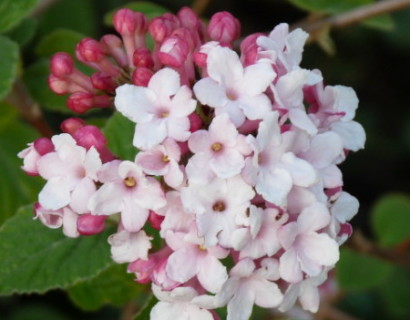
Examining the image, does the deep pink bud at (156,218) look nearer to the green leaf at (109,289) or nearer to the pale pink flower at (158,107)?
the pale pink flower at (158,107)

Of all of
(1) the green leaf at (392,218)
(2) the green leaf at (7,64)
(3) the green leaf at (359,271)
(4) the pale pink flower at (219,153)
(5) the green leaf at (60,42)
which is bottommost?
(3) the green leaf at (359,271)

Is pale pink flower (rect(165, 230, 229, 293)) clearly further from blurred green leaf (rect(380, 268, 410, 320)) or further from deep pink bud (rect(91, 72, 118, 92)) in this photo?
→ blurred green leaf (rect(380, 268, 410, 320))

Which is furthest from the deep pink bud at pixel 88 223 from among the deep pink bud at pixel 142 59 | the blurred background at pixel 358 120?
the blurred background at pixel 358 120

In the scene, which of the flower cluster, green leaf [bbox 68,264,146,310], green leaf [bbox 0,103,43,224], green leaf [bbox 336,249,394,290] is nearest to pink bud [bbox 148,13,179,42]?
the flower cluster

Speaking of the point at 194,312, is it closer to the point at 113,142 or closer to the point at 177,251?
the point at 177,251

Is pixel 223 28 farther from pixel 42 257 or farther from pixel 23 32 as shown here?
pixel 23 32
